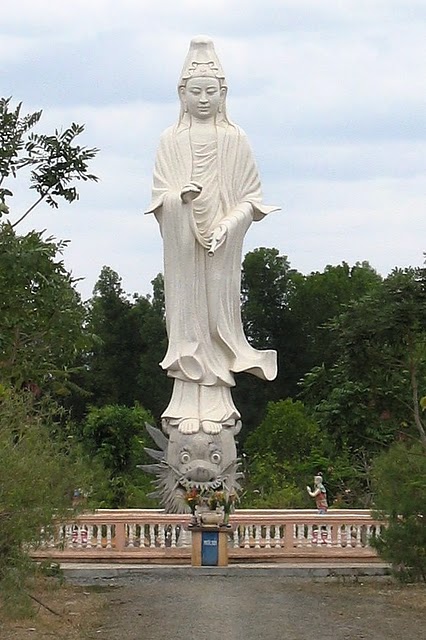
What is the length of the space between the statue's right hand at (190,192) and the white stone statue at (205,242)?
0.11 m

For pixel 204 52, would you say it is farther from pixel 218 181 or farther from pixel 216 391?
pixel 216 391

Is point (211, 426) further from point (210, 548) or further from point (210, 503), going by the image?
point (210, 548)

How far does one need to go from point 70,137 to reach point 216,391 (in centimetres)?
892

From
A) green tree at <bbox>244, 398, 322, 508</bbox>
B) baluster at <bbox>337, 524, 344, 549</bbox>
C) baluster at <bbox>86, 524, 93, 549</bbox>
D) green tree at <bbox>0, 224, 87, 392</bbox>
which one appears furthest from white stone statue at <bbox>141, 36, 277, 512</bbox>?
green tree at <bbox>0, 224, 87, 392</bbox>

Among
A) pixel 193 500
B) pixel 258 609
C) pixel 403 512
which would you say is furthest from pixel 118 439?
pixel 258 609

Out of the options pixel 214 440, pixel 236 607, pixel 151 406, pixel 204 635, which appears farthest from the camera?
pixel 151 406

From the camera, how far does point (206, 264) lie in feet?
61.4

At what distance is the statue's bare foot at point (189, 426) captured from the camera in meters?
18.2

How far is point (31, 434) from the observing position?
10.3 m

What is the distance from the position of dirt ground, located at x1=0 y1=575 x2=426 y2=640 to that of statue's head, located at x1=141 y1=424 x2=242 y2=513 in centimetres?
357

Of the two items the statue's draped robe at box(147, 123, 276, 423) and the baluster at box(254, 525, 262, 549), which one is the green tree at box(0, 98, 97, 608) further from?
the statue's draped robe at box(147, 123, 276, 423)

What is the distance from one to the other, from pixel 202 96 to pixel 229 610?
357 inches

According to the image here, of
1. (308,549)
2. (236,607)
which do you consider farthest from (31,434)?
(308,549)

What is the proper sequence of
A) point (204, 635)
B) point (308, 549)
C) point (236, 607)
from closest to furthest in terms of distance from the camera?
point (204, 635) < point (236, 607) < point (308, 549)
